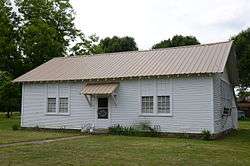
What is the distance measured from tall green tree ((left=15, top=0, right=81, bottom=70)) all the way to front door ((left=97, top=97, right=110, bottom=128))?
18852mm

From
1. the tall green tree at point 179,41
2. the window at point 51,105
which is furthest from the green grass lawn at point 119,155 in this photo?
the tall green tree at point 179,41

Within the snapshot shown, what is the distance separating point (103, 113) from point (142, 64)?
158 inches

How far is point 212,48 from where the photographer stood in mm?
25125

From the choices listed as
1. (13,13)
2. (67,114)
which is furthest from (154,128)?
(13,13)

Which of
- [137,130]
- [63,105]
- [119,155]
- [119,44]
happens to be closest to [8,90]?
[63,105]

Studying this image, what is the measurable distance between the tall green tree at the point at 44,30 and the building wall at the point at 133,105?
1437 centimetres

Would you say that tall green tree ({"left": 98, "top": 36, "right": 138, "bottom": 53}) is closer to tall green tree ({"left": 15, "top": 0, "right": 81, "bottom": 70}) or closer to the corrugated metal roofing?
tall green tree ({"left": 15, "top": 0, "right": 81, "bottom": 70})

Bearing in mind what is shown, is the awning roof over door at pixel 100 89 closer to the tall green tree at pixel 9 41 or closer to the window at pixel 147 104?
the window at pixel 147 104

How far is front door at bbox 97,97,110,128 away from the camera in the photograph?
2484 centimetres

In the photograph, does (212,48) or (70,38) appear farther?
(70,38)

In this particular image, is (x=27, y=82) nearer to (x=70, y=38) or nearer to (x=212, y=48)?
(x=212, y=48)

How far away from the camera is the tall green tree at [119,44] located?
197 feet

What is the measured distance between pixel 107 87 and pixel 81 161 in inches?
483

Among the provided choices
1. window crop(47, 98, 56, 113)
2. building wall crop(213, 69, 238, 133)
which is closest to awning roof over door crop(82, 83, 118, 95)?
window crop(47, 98, 56, 113)
